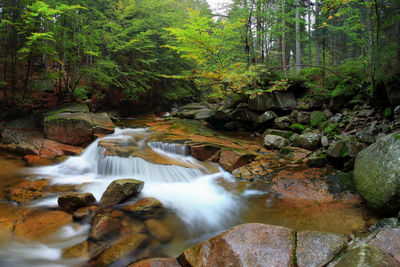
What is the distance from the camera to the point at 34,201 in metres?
4.66

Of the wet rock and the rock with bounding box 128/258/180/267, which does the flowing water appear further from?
the rock with bounding box 128/258/180/267

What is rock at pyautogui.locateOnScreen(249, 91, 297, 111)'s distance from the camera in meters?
11.0

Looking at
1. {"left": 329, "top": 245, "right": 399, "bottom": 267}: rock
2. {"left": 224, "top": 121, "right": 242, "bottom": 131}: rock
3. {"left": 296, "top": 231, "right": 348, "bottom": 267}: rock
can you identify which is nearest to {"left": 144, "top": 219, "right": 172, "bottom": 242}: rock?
{"left": 296, "top": 231, "right": 348, "bottom": 267}: rock

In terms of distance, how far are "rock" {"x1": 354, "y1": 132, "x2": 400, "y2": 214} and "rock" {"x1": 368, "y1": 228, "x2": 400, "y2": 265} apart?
4.87ft

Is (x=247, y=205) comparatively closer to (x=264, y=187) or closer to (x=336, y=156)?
(x=264, y=187)

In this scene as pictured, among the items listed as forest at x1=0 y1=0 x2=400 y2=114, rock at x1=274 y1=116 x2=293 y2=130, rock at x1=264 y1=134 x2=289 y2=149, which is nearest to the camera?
forest at x1=0 y1=0 x2=400 y2=114

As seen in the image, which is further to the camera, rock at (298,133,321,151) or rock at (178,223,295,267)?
rock at (298,133,321,151)

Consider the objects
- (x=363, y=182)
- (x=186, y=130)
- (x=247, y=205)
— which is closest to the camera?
(x=363, y=182)

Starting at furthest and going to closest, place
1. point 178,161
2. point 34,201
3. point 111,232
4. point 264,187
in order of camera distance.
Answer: point 178,161
point 264,187
point 34,201
point 111,232

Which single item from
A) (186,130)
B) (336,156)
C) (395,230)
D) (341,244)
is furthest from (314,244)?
(186,130)

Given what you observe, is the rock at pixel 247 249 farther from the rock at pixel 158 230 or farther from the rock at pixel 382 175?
the rock at pixel 382 175

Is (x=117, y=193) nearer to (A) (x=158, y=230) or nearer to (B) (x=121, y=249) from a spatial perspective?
(A) (x=158, y=230)

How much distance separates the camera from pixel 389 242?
7.74 feet

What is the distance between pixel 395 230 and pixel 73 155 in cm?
845
